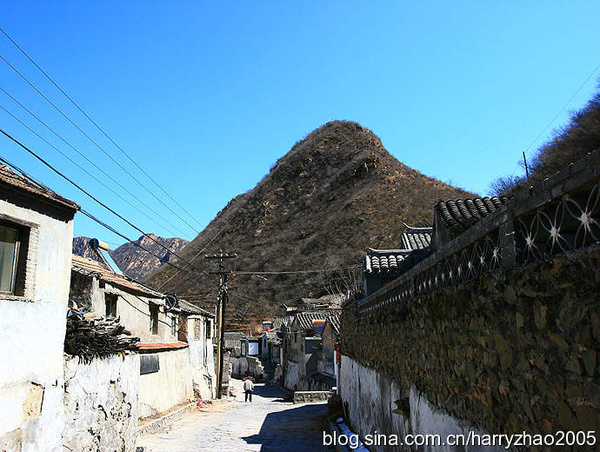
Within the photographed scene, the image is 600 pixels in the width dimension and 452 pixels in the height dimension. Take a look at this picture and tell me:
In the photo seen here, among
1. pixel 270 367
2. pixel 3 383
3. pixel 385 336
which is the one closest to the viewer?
pixel 3 383

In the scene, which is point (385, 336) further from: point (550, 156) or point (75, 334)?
point (550, 156)

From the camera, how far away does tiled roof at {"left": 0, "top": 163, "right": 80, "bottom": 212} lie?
311 inches

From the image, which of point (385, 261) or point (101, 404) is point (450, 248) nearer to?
point (101, 404)

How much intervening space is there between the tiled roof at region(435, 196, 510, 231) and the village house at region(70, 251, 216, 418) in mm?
9214

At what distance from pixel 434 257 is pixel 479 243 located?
1.39m

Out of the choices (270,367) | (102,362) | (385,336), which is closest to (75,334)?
(102,362)

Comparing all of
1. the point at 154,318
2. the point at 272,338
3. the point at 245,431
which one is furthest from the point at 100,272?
the point at 272,338

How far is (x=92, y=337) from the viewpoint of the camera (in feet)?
32.4

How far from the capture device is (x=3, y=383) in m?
7.48

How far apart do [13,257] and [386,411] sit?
7.28m

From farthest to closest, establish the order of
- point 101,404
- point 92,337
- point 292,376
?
1. point 292,376
2. point 101,404
3. point 92,337

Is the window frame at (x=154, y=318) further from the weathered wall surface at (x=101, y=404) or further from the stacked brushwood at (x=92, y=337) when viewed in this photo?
the stacked brushwood at (x=92, y=337)

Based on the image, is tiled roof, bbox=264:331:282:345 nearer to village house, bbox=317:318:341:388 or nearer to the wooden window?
village house, bbox=317:318:341:388

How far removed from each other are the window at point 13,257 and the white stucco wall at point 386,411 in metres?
6.75
